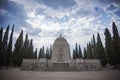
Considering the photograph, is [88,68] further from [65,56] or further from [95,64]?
[65,56]

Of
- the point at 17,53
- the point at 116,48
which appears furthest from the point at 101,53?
the point at 17,53

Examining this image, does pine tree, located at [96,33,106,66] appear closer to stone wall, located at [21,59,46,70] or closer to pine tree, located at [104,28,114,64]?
pine tree, located at [104,28,114,64]

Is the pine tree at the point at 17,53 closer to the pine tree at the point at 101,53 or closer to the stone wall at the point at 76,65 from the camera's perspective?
the stone wall at the point at 76,65

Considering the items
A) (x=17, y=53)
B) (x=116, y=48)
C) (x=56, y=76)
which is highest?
(x=116, y=48)

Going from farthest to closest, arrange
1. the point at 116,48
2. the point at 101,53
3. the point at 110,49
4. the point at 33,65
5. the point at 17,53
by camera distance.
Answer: the point at 17,53 < the point at 101,53 < the point at 110,49 < the point at 33,65 < the point at 116,48

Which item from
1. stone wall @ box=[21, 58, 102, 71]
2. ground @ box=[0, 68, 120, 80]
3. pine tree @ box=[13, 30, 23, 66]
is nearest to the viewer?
ground @ box=[0, 68, 120, 80]

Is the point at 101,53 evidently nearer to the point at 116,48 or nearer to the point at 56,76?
the point at 116,48

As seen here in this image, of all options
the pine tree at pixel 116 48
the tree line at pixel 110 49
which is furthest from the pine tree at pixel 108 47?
the pine tree at pixel 116 48

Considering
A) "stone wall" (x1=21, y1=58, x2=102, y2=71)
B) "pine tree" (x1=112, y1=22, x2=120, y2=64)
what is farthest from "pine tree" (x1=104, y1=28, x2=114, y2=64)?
"stone wall" (x1=21, y1=58, x2=102, y2=71)

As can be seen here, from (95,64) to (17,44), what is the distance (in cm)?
1775

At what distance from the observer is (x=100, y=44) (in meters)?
21.9

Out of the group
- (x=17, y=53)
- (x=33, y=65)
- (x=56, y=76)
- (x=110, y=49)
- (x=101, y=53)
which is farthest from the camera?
(x=17, y=53)

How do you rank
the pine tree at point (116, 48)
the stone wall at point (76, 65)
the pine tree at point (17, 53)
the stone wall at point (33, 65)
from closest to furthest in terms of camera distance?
the pine tree at point (116, 48), the stone wall at point (76, 65), the stone wall at point (33, 65), the pine tree at point (17, 53)

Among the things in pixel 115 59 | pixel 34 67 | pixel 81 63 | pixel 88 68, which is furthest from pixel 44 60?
pixel 115 59
